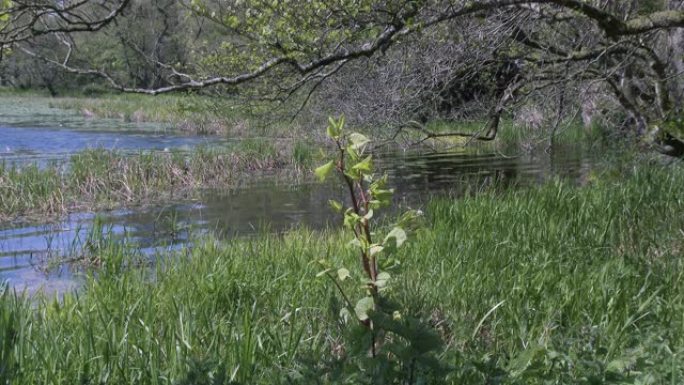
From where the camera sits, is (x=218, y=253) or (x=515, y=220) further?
(x=515, y=220)

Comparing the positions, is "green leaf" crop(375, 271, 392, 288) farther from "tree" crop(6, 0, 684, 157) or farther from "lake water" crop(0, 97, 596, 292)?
"lake water" crop(0, 97, 596, 292)

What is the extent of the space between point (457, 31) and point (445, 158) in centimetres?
1156

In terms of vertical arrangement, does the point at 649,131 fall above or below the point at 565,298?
above

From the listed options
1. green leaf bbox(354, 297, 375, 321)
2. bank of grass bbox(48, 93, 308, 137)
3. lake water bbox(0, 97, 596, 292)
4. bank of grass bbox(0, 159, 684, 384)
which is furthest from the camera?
lake water bbox(0, 97, 596, 292)

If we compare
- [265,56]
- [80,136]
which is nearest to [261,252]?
[265,56]

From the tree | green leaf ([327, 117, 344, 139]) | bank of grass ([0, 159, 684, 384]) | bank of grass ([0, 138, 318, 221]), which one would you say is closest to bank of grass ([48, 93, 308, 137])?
the tree

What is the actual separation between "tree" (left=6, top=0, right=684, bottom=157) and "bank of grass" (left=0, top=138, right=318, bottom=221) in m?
2.60

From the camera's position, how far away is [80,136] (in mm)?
22875

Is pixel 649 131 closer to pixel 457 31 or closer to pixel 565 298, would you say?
pixel 457 31

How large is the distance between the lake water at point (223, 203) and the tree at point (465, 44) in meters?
1.78

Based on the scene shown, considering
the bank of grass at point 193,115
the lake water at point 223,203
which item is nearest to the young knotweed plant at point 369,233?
the lake water at point 223,203

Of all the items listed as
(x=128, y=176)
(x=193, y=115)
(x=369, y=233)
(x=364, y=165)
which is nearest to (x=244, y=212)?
(x=128, y=176)

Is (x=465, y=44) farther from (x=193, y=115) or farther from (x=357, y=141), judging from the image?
(x=193, y=115)

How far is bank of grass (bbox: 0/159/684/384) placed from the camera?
2998 mm
